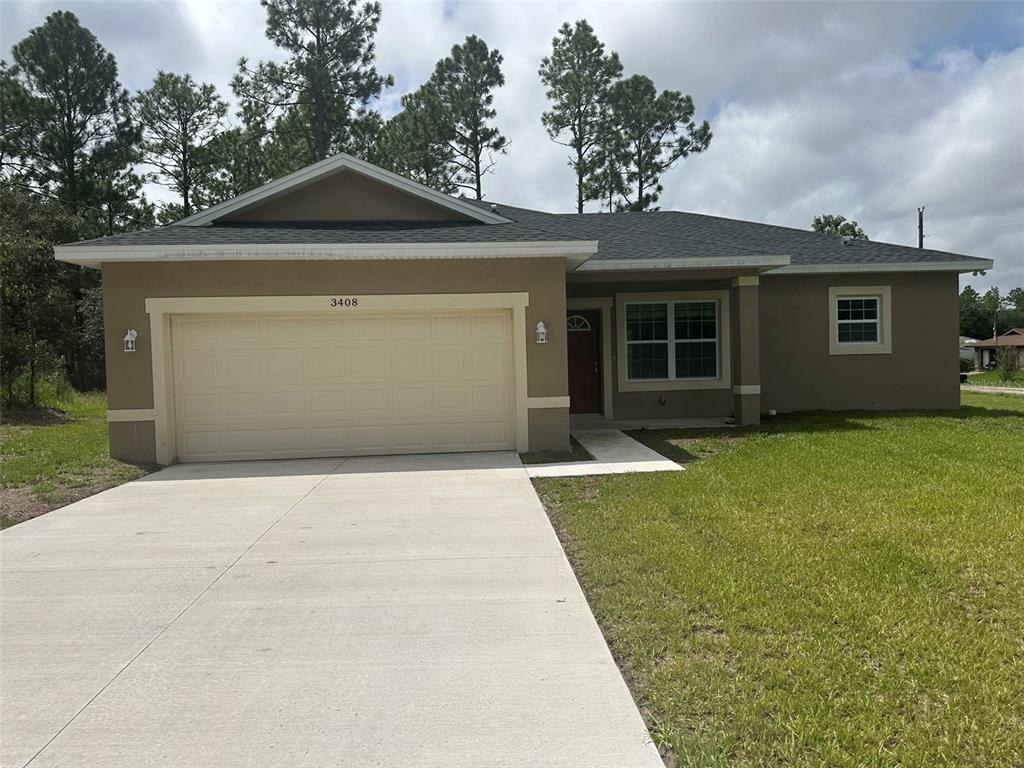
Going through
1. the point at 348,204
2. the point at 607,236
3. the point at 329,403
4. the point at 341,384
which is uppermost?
the point at 348,204

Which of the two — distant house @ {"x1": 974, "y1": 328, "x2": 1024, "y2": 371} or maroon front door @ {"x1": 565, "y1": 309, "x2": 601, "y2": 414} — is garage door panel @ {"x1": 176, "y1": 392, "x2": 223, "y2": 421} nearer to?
maroon front door @ {"x1": 565, "y1": 309, "x2": 601, "y2": 414}

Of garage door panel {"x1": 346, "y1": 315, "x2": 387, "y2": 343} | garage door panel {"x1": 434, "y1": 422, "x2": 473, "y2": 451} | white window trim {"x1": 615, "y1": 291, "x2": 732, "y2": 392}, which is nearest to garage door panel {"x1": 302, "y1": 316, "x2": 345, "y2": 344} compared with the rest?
garage door panel {"x1": 346, "y1": 315, "x2": 387, "y2": 343}

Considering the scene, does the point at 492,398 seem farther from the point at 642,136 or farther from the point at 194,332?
the point at 642,136

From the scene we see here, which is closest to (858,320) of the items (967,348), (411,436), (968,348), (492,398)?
(492,398)

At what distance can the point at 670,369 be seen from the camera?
14.3m

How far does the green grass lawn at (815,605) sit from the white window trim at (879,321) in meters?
6.54

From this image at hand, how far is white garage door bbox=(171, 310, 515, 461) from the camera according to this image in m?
10.3

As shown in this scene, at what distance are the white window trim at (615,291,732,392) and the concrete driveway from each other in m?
7.67

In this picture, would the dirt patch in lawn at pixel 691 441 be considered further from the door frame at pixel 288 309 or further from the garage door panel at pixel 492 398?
the garage door panel at pixel 492 398

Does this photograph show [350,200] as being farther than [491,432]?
Yes

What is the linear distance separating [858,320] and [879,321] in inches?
16.4

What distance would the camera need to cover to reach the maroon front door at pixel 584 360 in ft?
48.6

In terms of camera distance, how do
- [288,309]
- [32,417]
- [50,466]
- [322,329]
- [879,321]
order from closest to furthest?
[50,466] → [288,309] → [322,329] → [879,321] → [32,417]

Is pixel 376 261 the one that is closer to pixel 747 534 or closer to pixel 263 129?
pixel 747 534
